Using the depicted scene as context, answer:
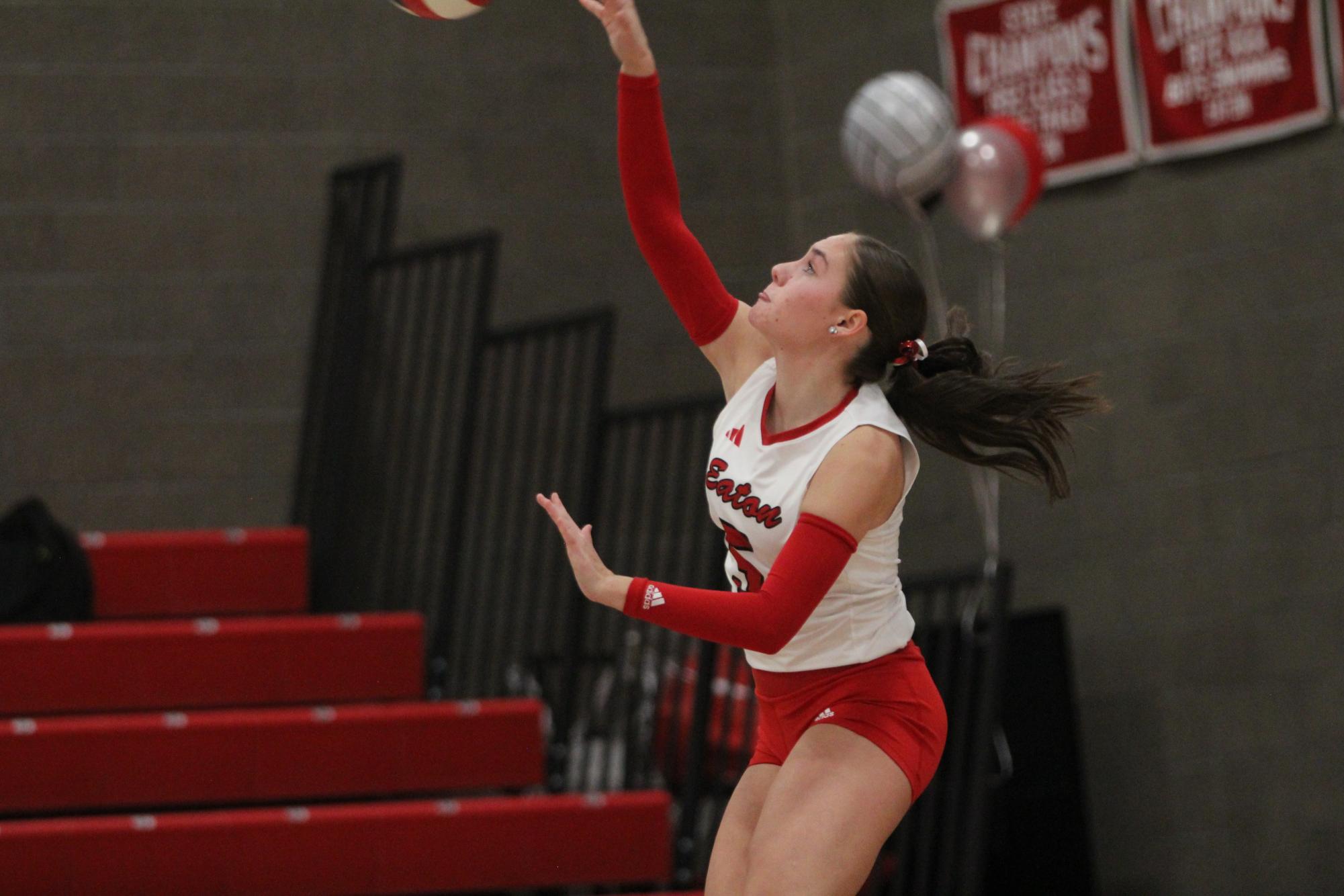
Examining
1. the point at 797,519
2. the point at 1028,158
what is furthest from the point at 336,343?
the point at 797,519

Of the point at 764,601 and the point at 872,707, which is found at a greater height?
the point at 764,601

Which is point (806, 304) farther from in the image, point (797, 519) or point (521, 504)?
point (521, 504)

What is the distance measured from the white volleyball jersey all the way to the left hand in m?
0.27

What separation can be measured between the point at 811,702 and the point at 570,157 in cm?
384

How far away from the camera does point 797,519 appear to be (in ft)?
7.41

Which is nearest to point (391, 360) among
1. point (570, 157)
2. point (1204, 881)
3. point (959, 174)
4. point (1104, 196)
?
point (570, 157)

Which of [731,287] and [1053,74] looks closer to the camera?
[1053,74]

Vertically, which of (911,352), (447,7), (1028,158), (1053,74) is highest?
(1053,74)

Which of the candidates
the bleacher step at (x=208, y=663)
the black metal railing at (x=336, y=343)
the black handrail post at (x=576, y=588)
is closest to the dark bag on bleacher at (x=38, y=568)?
the bleacher step at (x=208, y=663)

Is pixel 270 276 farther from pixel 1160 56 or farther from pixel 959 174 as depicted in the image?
pixel 1160 56

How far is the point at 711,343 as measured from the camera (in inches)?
102

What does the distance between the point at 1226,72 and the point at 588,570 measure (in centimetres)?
377

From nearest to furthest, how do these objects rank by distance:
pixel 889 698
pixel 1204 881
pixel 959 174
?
pixel 889 698 < pixel 959 174 < pixel 1204 881

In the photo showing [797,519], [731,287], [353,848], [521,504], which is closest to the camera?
[797,519]
